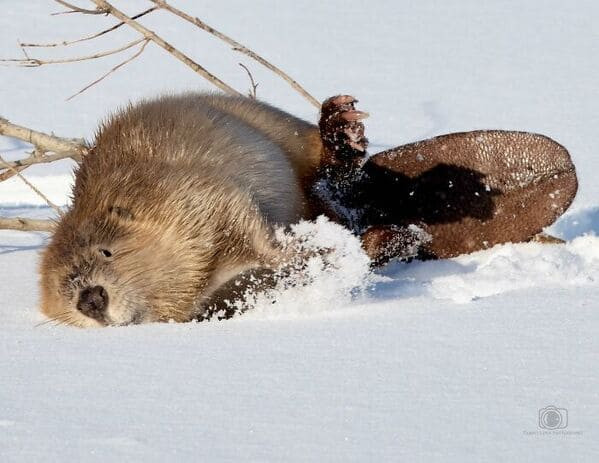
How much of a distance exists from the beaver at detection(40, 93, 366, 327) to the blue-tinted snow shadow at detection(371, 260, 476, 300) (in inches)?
14.8

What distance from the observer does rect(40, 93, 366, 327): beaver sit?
3430mm

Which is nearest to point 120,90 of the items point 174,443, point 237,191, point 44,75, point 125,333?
point 44,75

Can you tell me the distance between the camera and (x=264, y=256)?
3607 millimetres

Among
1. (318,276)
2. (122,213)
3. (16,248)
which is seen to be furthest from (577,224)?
(16,248)

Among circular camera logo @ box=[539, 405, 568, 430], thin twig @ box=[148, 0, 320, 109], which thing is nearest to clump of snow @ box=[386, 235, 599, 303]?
→ circular camera logo @ box=[539, 405, 568, 430]

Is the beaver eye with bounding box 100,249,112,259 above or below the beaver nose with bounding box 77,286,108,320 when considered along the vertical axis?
above

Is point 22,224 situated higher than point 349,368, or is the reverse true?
point 22,224

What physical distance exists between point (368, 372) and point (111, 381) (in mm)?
618

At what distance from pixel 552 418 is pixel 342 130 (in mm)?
2018

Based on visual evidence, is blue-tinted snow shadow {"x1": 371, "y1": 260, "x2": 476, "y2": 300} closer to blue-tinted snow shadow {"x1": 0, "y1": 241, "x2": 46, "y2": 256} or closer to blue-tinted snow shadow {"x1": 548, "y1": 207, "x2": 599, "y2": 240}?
blue-tinted snow shadow {"x1": 548, "y1": 207, "x2": 599, "y2": 240}

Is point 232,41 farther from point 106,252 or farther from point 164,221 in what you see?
point 106,252

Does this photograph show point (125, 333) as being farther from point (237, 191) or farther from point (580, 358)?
point (580, 358)

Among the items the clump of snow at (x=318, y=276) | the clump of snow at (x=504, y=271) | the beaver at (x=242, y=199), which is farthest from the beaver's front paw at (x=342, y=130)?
the clump of snow at (x=504, y=271)

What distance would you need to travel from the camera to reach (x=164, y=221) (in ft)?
11.6
